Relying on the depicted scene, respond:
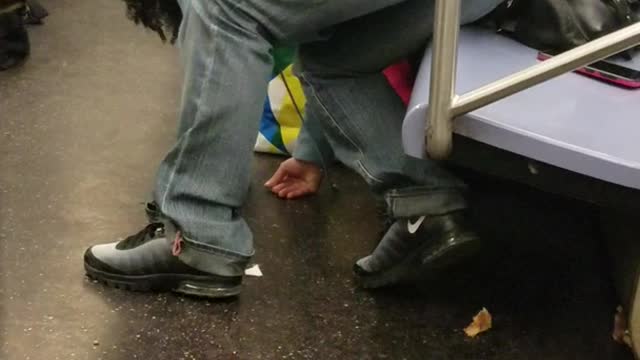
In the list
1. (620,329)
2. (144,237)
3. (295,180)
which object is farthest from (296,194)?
(620,329)

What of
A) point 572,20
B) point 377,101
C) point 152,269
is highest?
point 572,20

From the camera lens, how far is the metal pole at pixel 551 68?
78 cm

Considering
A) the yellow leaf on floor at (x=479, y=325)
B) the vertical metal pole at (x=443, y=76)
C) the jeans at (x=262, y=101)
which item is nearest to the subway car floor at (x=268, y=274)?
the yellow leaf on floor at (x=479, y=325)

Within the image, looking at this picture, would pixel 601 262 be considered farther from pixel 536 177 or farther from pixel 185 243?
pixel 185 243

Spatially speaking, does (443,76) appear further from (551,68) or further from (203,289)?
(203,289)

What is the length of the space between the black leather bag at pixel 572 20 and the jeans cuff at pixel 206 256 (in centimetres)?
47

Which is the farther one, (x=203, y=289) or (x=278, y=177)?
(x=278, y=177)

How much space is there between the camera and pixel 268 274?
1302 millimetres

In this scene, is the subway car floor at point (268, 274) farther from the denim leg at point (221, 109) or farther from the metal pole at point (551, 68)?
the metal pole at point (551, 68)

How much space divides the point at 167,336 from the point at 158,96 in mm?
918

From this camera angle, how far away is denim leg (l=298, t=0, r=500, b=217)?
45.0 inches

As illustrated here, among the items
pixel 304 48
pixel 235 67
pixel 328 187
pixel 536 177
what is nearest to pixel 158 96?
pixel 328 187

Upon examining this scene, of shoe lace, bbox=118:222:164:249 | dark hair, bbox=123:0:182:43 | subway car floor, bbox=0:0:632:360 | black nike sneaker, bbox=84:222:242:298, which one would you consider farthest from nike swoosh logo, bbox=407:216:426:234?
dark hair, bbox=123:0:182:43

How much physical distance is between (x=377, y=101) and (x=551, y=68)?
449 millimetres
